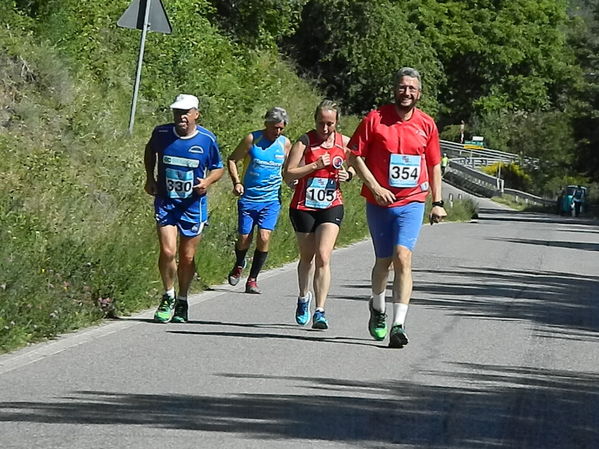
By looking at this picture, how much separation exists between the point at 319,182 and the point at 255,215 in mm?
3562

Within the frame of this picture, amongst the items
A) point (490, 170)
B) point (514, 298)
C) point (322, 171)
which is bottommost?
point (490, 170)

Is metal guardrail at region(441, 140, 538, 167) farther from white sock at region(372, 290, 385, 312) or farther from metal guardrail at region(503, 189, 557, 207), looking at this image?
white sock at region(372, 290, 385, 312)

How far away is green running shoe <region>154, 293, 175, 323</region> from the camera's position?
12242 mm

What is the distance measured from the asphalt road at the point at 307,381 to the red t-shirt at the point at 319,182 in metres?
1.09

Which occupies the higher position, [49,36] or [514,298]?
[49,36]

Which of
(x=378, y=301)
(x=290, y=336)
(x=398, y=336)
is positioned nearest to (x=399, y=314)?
(x=398, y=336)

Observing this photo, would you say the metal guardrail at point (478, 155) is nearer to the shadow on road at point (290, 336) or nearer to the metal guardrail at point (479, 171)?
the metal guardrail at point (479, 171)

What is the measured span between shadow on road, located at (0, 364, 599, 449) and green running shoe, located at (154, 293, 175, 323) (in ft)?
9.74

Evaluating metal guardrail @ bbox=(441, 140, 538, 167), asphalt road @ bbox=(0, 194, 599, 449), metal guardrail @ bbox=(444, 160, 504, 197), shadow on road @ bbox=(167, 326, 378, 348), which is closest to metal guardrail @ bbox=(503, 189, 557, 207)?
metal guardrail @ bbox=(444, 160, 504, 197)

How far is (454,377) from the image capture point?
966cm

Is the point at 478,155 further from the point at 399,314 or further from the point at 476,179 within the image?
the point at 399,314

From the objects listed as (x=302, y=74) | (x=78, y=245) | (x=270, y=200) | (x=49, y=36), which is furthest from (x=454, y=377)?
(x=302, y=74)

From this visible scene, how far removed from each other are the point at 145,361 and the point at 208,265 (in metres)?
6.38

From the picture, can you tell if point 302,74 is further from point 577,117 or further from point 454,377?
point 454,377
